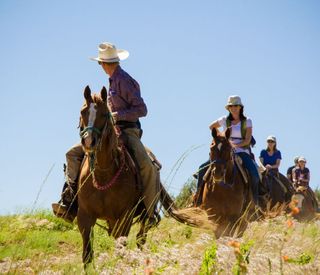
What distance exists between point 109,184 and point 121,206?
1.06ft

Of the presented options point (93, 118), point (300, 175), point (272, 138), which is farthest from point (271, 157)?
point (93, 118)

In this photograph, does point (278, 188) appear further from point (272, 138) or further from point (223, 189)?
point (223, 189)

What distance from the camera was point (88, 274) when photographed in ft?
17.5

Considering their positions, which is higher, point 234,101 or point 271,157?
point 234,101

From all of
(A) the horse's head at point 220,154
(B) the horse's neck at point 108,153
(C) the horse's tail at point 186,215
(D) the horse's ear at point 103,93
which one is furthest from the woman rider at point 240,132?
(D) the horse's ear at point 103,93

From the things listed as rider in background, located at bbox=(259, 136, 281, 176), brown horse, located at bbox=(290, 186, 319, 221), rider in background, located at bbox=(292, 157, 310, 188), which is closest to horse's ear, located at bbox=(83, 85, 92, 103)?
rider in background, located at bbox=(259, 136, 281, 176)

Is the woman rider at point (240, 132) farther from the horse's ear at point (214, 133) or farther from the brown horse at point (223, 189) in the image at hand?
the horse's ear at point (214, 133)

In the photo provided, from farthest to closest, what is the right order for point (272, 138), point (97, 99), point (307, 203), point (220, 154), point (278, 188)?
point (307, 203) < point (272, 138) < point (278, 188) < point (220, 154) < point (97, 99)

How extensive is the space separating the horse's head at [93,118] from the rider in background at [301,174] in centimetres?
1591

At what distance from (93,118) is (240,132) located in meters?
4.89

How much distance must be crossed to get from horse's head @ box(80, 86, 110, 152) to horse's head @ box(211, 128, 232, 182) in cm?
357

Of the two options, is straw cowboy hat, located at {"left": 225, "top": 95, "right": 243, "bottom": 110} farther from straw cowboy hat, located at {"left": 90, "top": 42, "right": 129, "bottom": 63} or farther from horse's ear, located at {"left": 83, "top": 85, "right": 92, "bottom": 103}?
horse's ear, located at {"left": 83, "top": 85, "right": 92, "bottom": 103}

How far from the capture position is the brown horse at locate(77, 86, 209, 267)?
849 cm

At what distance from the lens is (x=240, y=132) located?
41.4ft
